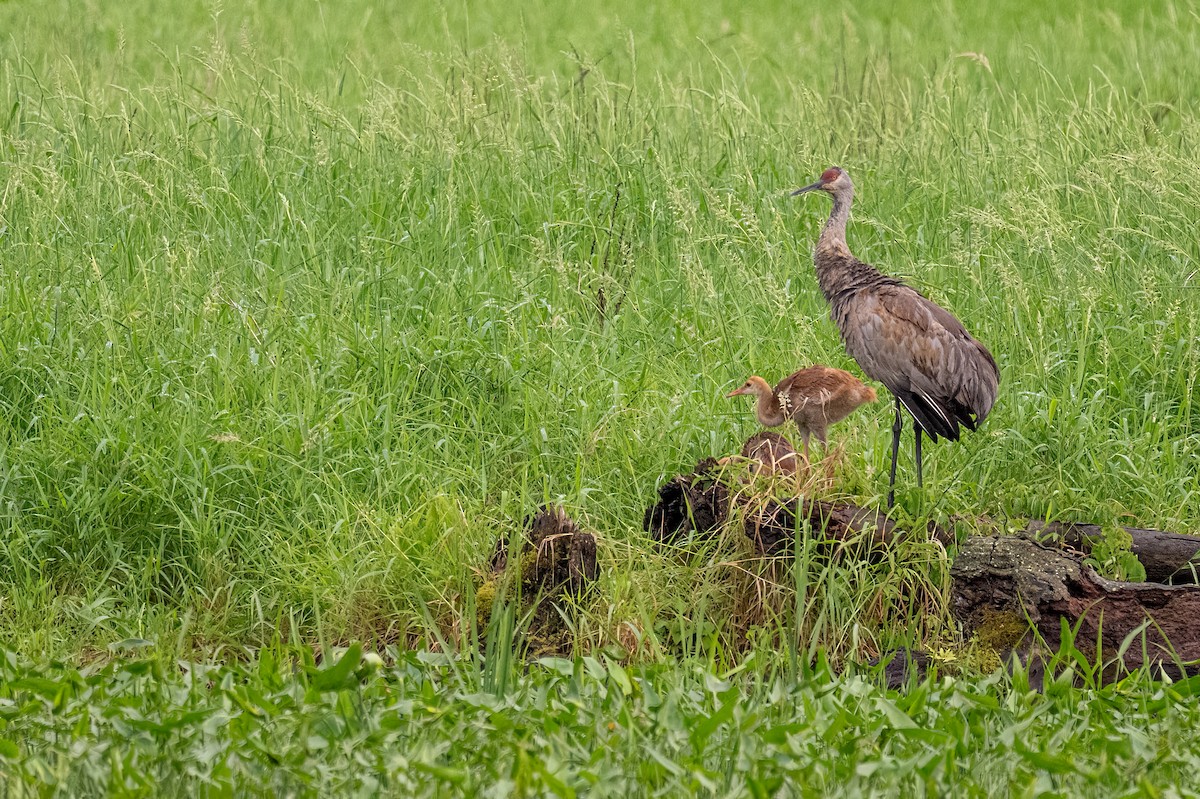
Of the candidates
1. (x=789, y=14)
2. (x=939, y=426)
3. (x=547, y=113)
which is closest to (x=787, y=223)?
(x=547, y=113)

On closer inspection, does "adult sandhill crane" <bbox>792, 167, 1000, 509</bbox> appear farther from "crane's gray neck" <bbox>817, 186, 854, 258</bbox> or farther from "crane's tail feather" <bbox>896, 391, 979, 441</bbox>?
"crane's gray neck" <bbox>817, 186, 854, 258</bbox>

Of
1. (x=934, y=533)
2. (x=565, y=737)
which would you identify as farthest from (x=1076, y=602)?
(x=565, y=737)

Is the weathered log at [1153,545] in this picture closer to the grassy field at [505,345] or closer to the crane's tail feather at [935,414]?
the grassy field at [505,345]

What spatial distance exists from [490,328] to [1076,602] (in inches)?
112

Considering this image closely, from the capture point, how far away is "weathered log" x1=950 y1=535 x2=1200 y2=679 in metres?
4.34

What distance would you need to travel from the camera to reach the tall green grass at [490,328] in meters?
4.99

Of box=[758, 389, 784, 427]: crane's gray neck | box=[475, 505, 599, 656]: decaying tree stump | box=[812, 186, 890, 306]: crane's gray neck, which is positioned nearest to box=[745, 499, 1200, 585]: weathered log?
box=[758, 389, 784, 427]: crane's gray neck

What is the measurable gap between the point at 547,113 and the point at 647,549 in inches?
184

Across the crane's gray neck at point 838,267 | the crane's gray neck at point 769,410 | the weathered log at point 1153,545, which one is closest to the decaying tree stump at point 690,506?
the crane's gray neck at point 769,410

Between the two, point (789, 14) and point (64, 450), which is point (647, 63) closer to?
point (789, 14)

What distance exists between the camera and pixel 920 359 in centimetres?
536

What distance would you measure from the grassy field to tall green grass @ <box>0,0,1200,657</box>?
25mm

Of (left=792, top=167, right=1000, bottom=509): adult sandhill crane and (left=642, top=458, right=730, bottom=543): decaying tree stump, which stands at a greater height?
(left=792, top=167, right=1000, bottom=509): adult sandhill crane

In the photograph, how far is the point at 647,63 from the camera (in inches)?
473
